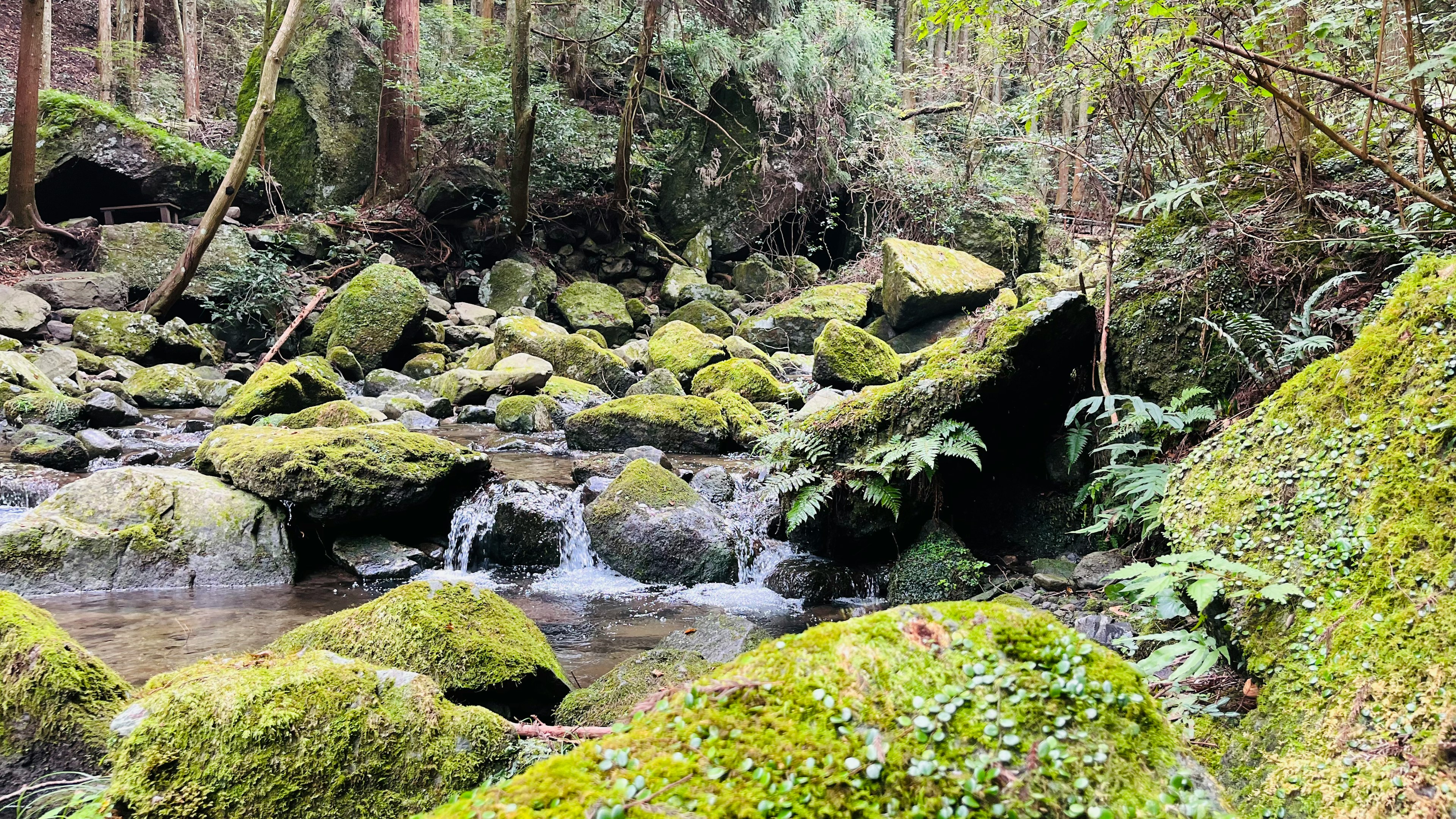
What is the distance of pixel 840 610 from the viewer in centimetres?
585

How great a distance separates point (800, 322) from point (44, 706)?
1276 centimetres

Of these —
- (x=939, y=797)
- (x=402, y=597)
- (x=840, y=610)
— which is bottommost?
(x=840, y=610)

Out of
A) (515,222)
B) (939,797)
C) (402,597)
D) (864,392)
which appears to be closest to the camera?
(939,797)

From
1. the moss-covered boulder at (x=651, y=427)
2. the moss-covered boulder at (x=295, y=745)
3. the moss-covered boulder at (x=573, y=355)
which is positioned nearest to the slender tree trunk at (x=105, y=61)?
the moss-covered boulder at (x=573, y=355)

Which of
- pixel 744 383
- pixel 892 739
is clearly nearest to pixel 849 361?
pixel 744 383

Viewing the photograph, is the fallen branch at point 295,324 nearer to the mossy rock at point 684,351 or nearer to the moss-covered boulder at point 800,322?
the mossy rock at point 684,351

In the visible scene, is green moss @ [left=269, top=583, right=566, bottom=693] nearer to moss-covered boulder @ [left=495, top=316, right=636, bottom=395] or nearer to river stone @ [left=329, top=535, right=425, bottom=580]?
river stone @ [left=329, top=535, right=425, bottom=580]

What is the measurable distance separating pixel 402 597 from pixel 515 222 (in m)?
14.0

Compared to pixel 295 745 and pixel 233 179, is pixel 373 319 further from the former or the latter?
pixel 295 745

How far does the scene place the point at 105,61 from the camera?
2091cm

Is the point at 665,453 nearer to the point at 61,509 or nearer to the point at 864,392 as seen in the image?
the point at 864,392

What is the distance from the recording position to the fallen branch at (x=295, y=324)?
12.5 m

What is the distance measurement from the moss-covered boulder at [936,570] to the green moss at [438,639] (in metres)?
2.73

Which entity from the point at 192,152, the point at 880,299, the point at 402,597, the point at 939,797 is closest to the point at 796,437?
the point at 402,597
